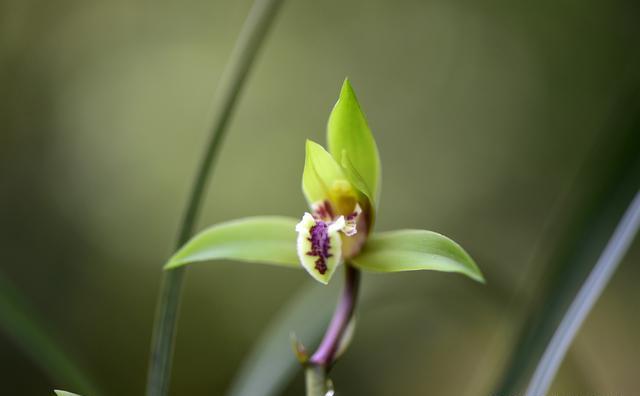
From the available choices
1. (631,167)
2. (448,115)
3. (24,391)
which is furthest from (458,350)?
(631,167)

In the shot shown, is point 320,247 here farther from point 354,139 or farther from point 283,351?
point 283,351

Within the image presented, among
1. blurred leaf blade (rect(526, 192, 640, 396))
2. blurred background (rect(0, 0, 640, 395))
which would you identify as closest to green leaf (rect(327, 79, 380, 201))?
blurred leaf blade (rect(526, 192, 640, 396))

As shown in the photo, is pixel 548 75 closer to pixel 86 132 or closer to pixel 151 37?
pixel 151 37

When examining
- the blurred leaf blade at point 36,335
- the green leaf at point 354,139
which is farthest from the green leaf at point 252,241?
the blurred leaf blade at point 36,335

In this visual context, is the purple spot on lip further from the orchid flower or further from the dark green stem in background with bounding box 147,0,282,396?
the dark green stem in background with bounding box 147,0,282,396

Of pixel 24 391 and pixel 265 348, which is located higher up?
pixel 265 348

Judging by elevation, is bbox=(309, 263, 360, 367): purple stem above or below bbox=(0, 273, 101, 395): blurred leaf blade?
above
